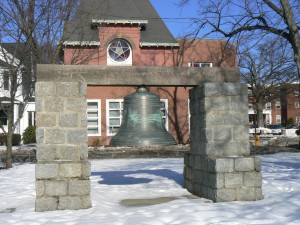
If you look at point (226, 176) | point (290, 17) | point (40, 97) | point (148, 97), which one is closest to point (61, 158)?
point (40, 97)

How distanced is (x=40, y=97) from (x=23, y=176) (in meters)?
5.34

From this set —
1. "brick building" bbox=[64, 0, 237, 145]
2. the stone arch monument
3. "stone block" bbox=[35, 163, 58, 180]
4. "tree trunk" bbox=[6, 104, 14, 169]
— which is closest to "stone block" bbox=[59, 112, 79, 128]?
the stone arch monument

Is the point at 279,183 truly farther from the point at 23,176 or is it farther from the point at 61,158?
the point at 23,176

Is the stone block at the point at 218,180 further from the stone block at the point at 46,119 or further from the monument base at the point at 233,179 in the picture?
the stone block at the point at 46,119

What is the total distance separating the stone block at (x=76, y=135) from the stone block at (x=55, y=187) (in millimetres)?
737

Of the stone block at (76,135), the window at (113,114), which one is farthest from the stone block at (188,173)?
the window at (113,114)

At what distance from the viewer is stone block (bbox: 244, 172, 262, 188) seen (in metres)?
7.44

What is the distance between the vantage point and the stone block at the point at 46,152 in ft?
23.0

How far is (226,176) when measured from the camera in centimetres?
737

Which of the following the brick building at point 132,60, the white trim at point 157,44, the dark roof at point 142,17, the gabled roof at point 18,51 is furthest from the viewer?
the white trim at point 157,44

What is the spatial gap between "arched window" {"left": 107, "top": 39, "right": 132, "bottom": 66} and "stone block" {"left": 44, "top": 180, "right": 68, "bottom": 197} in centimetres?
1596

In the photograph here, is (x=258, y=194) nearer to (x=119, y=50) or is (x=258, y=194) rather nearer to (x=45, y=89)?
(x=45, y=89)

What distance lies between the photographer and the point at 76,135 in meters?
7.15

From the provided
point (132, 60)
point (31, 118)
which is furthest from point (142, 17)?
point (31, 118)
